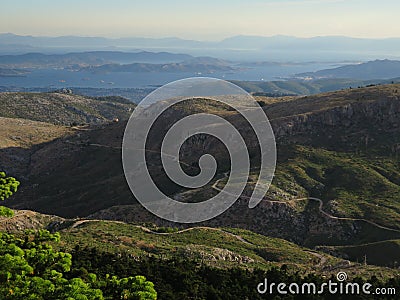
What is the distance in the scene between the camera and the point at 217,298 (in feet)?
69.6

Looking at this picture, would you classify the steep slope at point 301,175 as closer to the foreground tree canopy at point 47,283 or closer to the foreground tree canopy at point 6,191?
the foreground tree canopy at point 47,283

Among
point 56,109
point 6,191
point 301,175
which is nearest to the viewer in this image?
point 6,191

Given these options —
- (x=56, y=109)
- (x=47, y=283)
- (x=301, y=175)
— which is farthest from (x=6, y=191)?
(x=56, y=109)

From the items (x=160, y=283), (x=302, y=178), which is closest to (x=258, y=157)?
(x=302, y=178)

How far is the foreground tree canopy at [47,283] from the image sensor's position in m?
11.3

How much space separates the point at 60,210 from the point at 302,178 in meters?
30.9

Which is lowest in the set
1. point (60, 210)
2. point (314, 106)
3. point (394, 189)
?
point (60, 210)

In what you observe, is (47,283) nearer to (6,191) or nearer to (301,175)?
(6,191)

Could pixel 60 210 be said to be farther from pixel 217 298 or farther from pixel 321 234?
pixel 217 298

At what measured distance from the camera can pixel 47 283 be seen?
1148cm

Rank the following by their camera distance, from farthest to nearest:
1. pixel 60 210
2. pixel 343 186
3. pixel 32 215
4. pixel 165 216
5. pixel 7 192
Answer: pixel 60 210 < pixel 343 186 < pixel 165 216 < pixel 32 215 < pixel 7 192

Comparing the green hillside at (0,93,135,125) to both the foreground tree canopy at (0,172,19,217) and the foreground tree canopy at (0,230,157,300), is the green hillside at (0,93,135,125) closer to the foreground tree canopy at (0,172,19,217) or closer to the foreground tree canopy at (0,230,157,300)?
the foreground tree canopy at (0,172,19,217)

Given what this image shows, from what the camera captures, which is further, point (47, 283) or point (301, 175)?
point (301, 175)

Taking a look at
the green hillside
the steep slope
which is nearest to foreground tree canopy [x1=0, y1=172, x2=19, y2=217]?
the steep slope
